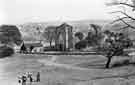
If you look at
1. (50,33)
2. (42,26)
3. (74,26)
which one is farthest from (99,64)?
(42,26)

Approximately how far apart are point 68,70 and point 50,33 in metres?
0.41

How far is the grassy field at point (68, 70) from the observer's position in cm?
167

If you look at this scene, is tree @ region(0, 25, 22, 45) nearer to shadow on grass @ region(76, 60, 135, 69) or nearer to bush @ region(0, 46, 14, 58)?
bush @ region(0, 46, 14, 58)

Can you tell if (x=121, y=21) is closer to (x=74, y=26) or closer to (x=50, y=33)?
(x=74, y=26)

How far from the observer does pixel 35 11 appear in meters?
1.75

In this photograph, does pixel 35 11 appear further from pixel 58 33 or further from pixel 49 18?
pixel 58 33

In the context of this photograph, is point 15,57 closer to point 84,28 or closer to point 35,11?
point 35,11

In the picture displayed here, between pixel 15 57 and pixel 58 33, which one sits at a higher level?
pixel 58 33

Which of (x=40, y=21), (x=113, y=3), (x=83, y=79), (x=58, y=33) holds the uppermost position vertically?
(x=113, y=3)

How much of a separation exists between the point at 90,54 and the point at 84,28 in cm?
27

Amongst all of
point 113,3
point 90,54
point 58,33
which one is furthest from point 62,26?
point 113,3

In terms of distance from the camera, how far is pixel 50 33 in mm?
1722

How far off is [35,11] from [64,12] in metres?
0.30

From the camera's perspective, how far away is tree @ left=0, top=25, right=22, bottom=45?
1725 mm
